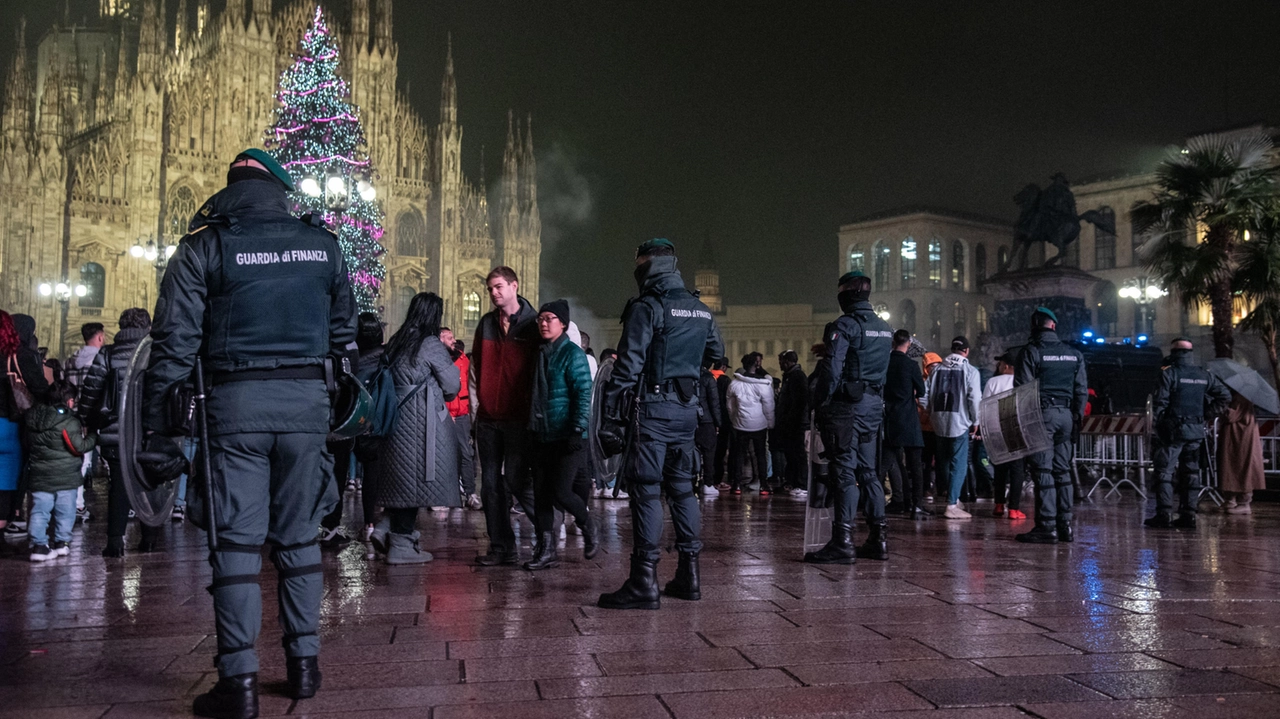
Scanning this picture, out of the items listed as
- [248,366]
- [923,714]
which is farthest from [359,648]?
[923,714]

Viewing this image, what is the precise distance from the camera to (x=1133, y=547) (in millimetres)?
7895

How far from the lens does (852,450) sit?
→ 708 centimetres

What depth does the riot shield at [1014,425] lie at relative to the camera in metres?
8.17

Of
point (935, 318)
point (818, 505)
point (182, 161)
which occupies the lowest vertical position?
point (818, 505)

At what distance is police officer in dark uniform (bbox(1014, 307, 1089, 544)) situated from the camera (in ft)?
26.8

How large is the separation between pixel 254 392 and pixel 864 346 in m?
4.29

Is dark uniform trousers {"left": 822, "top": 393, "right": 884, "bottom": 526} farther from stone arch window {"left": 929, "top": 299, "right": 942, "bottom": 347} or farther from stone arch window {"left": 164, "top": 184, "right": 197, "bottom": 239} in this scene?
stone arch window {"left": 929, "top": 299, "right": 942, "bottom": 347}

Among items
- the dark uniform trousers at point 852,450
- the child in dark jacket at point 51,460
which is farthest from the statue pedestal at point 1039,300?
the child in dark jacket at point 51,460

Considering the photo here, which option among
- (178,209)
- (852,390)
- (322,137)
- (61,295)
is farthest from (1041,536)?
(178,209)

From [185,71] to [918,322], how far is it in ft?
159

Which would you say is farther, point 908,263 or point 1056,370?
point 908,263

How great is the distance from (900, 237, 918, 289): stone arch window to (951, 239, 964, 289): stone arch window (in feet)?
10.9

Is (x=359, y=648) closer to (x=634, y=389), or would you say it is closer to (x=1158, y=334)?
(x=634, y=389)

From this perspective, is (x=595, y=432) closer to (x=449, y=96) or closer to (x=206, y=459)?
(x=206, y=459)
